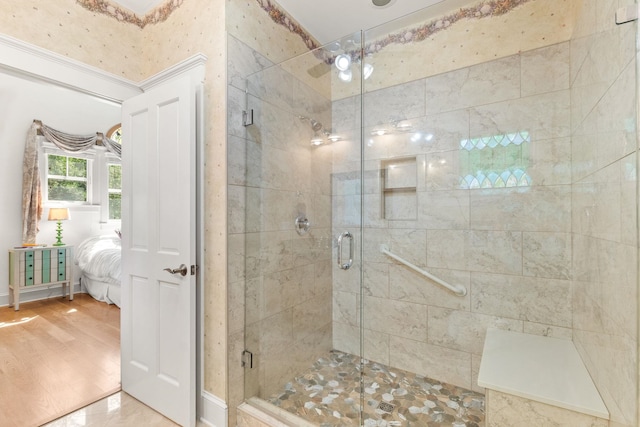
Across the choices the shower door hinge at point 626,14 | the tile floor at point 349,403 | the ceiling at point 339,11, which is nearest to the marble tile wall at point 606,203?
the shower door hinge at point 626,14

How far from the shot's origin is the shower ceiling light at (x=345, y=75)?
207 centimetres

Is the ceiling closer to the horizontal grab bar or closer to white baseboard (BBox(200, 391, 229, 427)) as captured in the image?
the horizontal grab bar

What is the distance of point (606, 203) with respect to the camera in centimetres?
121

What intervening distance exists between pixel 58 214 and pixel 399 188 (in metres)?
4.98

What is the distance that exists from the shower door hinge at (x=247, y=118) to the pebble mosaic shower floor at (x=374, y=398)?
5.64 ft

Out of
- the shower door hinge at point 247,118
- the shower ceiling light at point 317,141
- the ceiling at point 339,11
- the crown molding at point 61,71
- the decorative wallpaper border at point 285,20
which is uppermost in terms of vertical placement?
the ceiling at point 339,11

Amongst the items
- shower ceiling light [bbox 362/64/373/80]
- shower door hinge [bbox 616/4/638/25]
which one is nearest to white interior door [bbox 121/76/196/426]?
shower ceiling light [bbox 362/64/373/80]

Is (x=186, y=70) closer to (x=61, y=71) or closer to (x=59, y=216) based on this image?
(x=61, y=71)

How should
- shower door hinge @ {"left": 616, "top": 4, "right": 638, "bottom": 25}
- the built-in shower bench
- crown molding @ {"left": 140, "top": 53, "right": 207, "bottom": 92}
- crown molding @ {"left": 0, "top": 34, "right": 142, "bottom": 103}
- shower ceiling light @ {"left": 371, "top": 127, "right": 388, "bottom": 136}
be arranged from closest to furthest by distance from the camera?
shower door hinge @ {"left": 616, "top": 4, "right": 638, "bottom": 25} → the built-in shower bench → crown molding @ {"left": 0, "top": 34, "right": 142, "bottom": 103} → crown molding @ {"left": 140, "top": 53, "right": 207, "bottom": 92} → shower ceiling light @ {"left": 371, "top": 127, "right": 388, "bottom": 136}

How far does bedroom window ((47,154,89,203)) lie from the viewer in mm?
4621

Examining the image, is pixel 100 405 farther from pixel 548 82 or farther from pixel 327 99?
pixel 548 82

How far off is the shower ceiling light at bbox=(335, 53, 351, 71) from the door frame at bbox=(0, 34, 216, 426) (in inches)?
33.5

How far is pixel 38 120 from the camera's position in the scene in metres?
4.30

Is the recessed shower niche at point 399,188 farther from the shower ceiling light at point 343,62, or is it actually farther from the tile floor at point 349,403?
the tile floor at point 349,403
